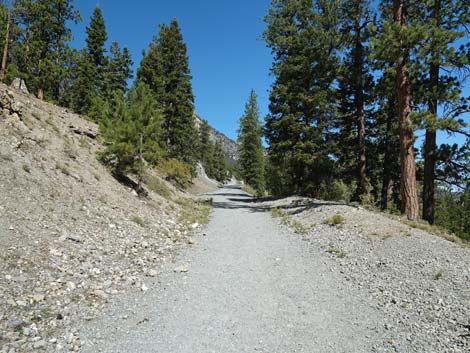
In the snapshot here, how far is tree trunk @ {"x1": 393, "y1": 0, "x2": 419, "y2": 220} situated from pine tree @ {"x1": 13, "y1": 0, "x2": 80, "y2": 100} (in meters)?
22.0

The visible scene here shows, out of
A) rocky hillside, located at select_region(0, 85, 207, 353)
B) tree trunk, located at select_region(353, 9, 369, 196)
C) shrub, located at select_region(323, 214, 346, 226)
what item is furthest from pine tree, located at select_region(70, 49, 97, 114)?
shrub, located at select_region(323, 214, 346, 226)

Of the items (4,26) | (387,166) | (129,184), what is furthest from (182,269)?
(4,26)

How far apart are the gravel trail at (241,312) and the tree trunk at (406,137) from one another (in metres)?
5.01

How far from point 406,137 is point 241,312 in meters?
9.24

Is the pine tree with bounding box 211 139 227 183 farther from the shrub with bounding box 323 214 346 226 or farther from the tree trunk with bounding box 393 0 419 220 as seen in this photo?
the tree trunk with bounding box 393 0 419 220

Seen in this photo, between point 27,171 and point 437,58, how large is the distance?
13.1 meters

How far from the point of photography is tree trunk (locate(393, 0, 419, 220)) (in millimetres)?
10156

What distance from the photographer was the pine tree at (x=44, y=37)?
2047 cm

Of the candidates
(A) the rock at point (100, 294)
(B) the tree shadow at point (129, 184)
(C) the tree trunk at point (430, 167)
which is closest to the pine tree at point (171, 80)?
(B) the tree shadow at point (129, 184)

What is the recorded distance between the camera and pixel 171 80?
1093 inches

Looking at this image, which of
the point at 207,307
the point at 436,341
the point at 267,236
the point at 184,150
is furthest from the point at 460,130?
the point at 184,150

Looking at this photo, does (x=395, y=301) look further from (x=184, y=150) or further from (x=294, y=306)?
(x=184, y=150)

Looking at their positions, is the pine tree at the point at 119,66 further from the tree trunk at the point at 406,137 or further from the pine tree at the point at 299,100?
the tree trunk at the point at 406,137

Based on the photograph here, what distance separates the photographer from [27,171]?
807cm
